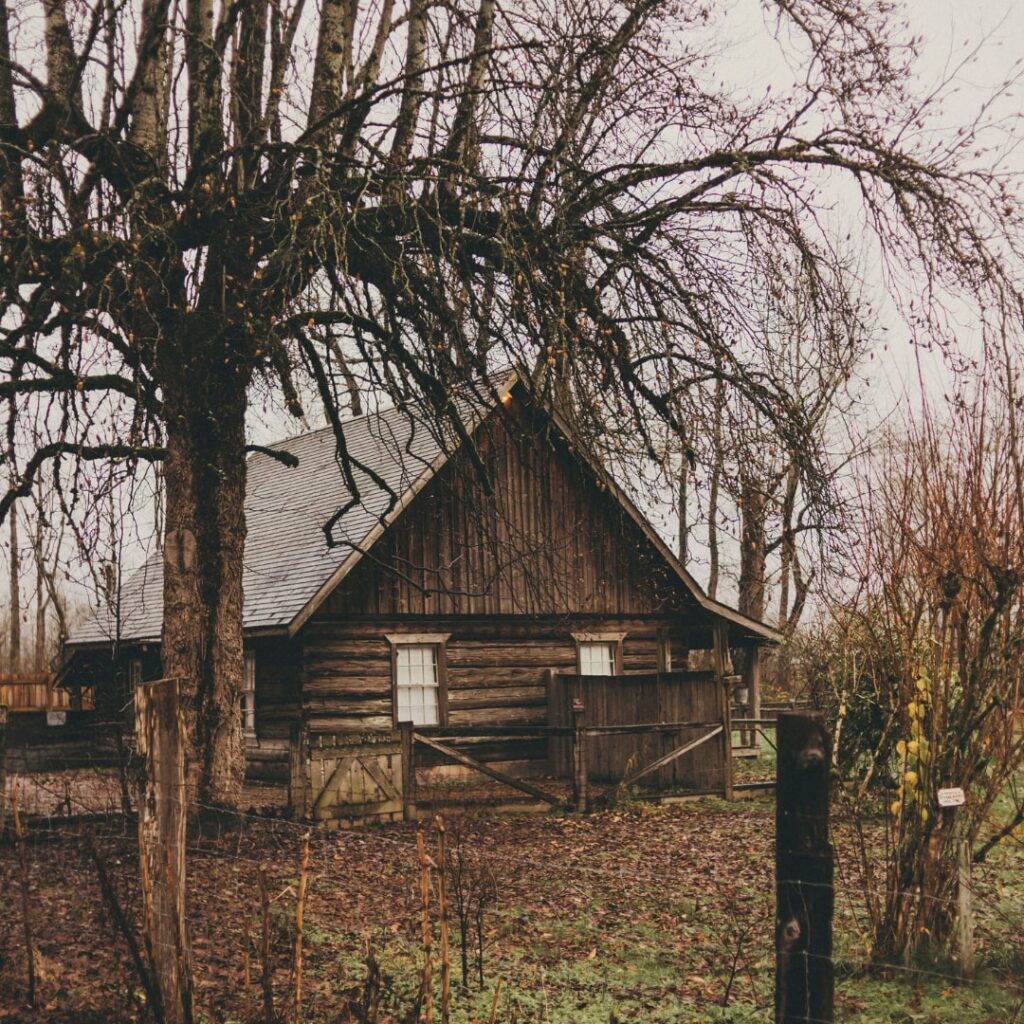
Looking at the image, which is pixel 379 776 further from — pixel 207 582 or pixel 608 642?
pixel 608 642

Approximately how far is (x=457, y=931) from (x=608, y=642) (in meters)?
13.5

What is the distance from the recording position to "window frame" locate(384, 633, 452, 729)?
20.2 m

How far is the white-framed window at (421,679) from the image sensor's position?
2042cm

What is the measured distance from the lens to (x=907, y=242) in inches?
436

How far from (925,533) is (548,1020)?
394 centimetres

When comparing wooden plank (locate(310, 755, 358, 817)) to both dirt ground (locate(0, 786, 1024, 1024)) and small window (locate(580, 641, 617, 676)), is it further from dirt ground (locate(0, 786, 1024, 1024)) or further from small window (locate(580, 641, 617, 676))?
small window (locate(580, 641, 617, 676))

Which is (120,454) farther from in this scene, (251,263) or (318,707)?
(318,707)

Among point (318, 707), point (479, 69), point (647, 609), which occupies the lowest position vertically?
point (318, 707)

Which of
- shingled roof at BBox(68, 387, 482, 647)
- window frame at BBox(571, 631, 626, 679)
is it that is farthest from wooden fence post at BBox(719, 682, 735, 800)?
shingled roof at BBox(68, 387, 482, 647)

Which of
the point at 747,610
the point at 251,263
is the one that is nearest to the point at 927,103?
the point at 251,263

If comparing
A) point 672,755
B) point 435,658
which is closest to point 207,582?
point 672,755

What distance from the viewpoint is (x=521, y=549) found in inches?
765

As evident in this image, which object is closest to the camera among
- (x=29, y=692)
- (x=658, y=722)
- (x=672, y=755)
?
(x=672, y=755)

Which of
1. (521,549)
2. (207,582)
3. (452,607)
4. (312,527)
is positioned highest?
(312,527)
